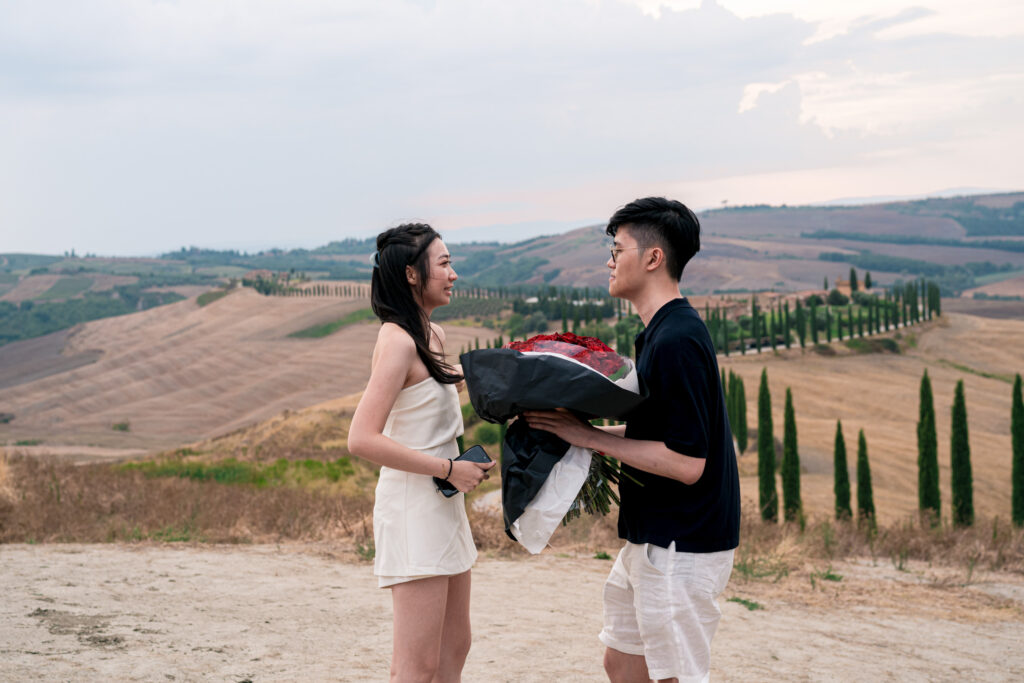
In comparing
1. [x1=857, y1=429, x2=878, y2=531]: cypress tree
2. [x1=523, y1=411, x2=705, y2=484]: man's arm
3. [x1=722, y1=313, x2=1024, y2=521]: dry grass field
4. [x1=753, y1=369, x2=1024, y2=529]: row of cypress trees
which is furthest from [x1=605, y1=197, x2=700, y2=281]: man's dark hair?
[x1=722, y1=313, x2=1024, y2=521]: dry grass field

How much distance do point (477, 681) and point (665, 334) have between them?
10.8 feet

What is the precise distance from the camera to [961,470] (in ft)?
99.1

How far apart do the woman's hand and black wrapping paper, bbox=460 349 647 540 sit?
0.46ft

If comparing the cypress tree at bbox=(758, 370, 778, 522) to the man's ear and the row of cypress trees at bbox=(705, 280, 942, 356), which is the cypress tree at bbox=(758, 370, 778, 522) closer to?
the man's ear

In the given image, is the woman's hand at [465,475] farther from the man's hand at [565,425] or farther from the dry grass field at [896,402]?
the dry grass field at [896,402]

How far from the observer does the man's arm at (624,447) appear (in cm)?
336

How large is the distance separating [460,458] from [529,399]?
0.52 metres

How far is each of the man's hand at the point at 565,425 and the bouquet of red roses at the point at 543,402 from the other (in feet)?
0.12

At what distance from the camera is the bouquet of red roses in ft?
10.8

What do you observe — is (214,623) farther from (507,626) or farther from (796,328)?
(796,328)

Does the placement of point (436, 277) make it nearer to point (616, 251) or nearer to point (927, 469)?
point (616, 251)

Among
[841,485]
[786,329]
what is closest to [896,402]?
[786,329]

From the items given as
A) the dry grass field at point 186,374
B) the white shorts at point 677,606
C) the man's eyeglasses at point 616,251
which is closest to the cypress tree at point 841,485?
the white shorts at point 677,606

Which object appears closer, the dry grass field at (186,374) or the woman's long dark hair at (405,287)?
the woman's long dark hair at (405,287)
